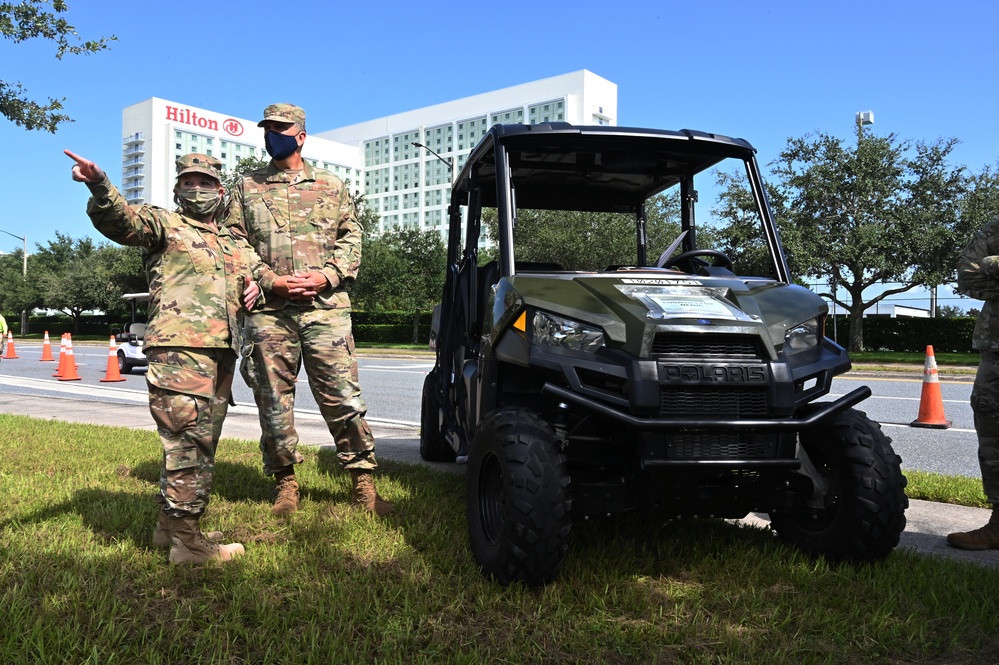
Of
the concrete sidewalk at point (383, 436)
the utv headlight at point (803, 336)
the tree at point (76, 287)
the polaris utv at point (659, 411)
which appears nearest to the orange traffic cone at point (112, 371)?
the concrete sidewalk at point (383, 436)

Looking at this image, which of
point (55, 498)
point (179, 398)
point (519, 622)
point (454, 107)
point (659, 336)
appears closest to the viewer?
point (519, 622)

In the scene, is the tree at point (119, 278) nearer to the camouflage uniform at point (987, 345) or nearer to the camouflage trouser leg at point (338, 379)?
the camouflage trouser leg at point (338, 379)

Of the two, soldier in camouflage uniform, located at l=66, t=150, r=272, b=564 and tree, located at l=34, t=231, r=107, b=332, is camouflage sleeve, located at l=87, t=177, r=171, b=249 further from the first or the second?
tree, located at l=34, t=231, r=107, b=332

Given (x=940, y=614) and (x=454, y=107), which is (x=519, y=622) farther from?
(x=454, y=107)

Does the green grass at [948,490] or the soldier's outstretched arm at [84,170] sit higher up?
the soldier's outstretched arm at [84,170]

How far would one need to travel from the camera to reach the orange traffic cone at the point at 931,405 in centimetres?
895

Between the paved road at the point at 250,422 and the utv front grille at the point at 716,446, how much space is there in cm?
142

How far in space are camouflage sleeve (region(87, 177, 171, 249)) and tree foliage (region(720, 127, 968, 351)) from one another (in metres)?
23.4

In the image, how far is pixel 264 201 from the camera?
4.39 m

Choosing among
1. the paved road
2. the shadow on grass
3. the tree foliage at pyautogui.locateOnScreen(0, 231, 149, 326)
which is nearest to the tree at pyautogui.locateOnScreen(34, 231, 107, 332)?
the tree foliage at pyautogui.locateOnScreen(0, 231, 149, 326)

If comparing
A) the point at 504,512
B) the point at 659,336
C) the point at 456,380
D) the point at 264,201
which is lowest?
the point at 504,512

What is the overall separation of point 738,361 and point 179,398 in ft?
7.68

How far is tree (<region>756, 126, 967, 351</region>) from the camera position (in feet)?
84.3

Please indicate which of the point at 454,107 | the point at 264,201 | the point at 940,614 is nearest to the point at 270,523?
the point at 264,201
